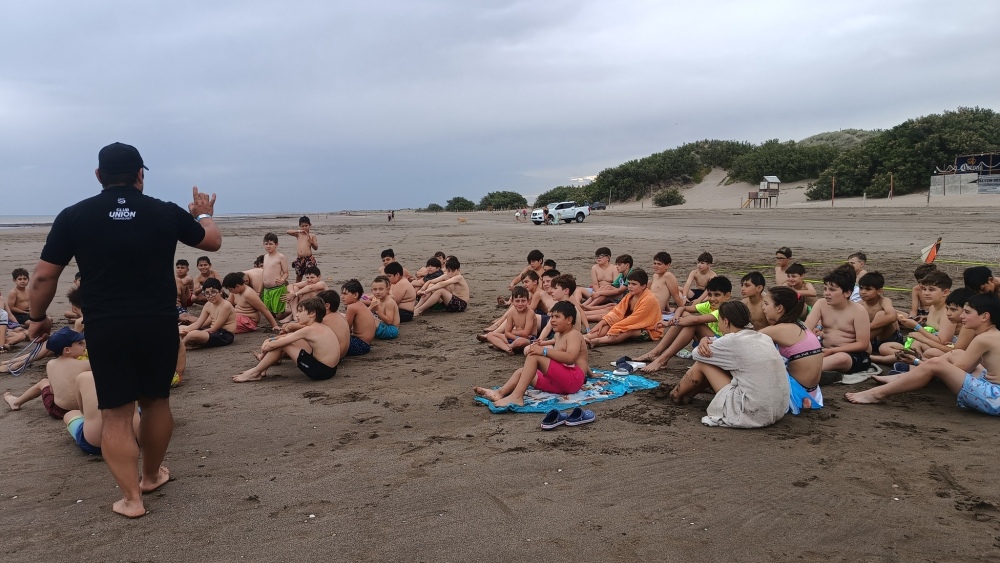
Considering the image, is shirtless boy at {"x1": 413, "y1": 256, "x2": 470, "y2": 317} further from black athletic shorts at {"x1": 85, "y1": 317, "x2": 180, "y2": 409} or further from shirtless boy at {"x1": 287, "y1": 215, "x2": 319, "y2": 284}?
black athletic shorts at {"x1": 85, "y1": 317, "x2": 180, "y2": 409}

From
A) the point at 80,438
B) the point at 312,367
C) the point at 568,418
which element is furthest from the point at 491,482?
the point at 312,367

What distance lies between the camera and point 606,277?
1073 cm

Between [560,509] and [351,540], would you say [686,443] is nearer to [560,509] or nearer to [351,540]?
[560,509]

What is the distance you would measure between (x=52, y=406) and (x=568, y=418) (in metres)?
4.29

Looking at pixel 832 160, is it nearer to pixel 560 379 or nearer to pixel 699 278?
pixel 699 278

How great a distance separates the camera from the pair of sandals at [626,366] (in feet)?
21.6

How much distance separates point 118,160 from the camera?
11.8 ft

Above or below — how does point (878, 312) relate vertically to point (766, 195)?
below

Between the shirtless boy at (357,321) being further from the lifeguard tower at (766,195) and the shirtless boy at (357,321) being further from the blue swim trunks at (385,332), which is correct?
the lifeguard tower at (766,195)

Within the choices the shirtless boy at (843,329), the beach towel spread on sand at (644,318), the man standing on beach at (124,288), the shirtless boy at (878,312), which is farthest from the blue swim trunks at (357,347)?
the shirtless boy at (878,312)

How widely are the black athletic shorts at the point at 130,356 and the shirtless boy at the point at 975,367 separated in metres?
5.50

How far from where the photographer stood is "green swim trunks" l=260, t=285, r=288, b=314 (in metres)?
10.4

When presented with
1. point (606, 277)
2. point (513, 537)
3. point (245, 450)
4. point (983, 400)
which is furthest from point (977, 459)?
point (606, 277)

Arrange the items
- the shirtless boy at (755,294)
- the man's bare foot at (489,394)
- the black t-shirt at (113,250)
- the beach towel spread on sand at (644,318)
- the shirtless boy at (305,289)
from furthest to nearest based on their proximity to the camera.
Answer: the shirtless boy at (305,289)
the beach towel spread on sand at (644,318)
the shirtless boy at (755,294)
the man's bare foot at (489,394)
the black t-shirt at (113,250)
